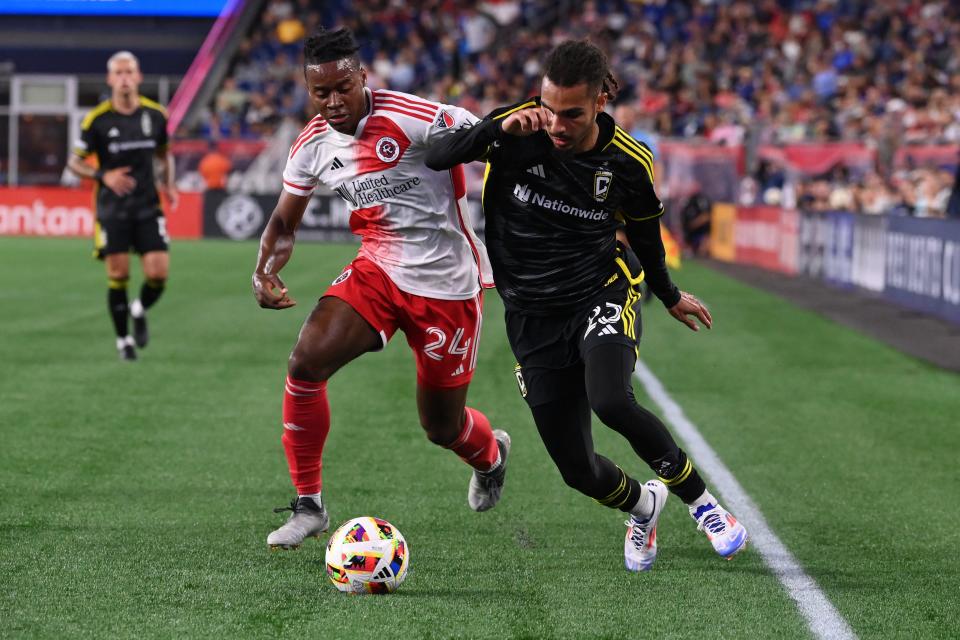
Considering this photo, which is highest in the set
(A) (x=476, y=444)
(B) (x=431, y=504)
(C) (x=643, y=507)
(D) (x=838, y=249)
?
(D) (x=838, y=249)

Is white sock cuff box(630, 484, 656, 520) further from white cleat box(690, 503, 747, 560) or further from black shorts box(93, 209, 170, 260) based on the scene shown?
black shorts box(93, 209, 170, 260)

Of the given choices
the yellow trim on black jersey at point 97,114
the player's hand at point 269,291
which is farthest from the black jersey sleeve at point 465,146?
the yellow trim on black jersey at point 97,114

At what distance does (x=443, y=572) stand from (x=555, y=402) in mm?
766

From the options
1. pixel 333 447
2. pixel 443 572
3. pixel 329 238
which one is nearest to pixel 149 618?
pixel 443 572

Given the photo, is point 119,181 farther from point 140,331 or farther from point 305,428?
point 305,428

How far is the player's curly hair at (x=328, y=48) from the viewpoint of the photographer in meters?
5.62

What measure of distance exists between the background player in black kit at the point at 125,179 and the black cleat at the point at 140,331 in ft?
0.91

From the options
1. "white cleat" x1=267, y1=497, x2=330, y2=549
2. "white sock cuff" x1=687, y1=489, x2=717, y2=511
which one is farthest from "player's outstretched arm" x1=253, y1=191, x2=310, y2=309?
"white sock cuff" x1=687, y1=489, x2=717, y2=511

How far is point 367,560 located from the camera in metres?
5.14

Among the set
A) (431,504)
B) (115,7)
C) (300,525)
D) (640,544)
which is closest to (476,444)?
(431,504)

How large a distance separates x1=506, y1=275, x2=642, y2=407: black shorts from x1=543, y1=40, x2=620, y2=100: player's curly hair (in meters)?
0.85

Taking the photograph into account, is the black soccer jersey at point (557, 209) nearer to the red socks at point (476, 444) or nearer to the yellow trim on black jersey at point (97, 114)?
the red socks at point (476, 444)

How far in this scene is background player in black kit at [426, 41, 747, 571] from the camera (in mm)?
5402

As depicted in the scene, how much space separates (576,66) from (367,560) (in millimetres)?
1868
